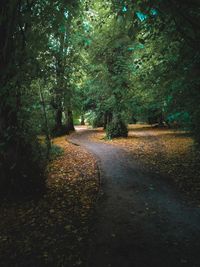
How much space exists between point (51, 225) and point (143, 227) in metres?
2.16

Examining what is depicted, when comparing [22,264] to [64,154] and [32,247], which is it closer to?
[32,247]

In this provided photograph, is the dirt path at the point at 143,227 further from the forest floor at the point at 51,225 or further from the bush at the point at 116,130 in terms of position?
the bush at the point at 116,130

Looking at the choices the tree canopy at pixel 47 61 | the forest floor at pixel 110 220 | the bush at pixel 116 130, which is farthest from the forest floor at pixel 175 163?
the bush at pixel 116 130

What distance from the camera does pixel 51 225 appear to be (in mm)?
6867

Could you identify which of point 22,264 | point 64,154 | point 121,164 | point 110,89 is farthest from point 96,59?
point 22,264

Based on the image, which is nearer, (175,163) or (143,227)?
(143,227)

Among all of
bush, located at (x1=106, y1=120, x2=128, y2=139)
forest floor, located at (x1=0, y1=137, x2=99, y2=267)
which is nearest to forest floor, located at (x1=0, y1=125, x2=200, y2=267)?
forest floor, located at (x1=0, y1=137, x2=99, y2=267)

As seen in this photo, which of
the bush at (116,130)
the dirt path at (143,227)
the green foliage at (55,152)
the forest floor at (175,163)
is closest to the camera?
the dirt path at (143,227)

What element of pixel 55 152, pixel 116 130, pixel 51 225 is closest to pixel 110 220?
pixel 51 225

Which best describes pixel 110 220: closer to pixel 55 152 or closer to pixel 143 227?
pixel 143 227

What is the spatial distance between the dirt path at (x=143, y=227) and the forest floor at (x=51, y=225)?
0.37m

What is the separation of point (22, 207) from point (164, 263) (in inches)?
183

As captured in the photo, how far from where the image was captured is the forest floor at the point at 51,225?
17.8ft

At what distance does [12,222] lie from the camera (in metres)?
7.26
